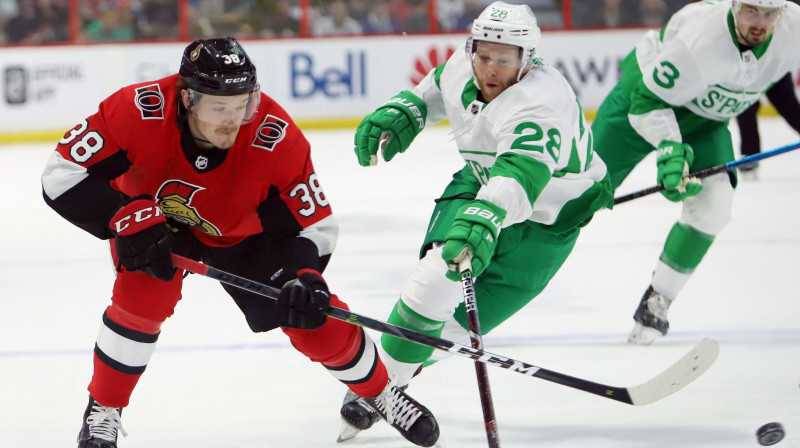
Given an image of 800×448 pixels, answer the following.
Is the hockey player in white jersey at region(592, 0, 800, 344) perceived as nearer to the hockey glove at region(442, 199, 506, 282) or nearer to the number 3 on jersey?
the hockey glove at region(442, 199, 506, 282)

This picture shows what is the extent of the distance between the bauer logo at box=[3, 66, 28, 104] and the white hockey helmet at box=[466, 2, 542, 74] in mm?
6142

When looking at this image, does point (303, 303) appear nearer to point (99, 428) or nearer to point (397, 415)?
point (397, 415)

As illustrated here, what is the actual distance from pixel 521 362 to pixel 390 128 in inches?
32.4

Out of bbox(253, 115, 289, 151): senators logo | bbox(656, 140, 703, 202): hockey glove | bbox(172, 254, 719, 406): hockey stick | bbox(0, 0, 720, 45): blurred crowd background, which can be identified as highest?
bbox(253, 115, 289, 151): senators logo

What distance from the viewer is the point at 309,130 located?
859 cm

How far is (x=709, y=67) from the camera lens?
3434mm

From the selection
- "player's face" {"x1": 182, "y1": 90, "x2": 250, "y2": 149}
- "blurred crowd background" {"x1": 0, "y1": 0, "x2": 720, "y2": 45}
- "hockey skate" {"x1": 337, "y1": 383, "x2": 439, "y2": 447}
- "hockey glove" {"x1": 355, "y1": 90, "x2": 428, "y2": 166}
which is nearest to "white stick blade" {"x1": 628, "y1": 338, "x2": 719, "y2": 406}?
"hockey skate" {"x1": 337, "y1": 383, "x2": 439, "y2": 447}

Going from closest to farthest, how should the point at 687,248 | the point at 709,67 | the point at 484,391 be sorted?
the point at 484,391, the point at 709,67, the point at 687,248

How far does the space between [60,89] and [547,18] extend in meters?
3.67

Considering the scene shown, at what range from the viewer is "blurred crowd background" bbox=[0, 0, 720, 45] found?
27.5 feet

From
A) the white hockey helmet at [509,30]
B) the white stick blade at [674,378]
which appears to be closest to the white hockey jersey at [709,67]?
the white hockey helmet at [509,30]

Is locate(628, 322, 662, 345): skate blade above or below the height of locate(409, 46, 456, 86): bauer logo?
above

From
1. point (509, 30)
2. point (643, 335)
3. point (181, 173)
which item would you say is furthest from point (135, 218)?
point (643, 335)

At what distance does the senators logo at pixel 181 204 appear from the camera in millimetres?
2395
